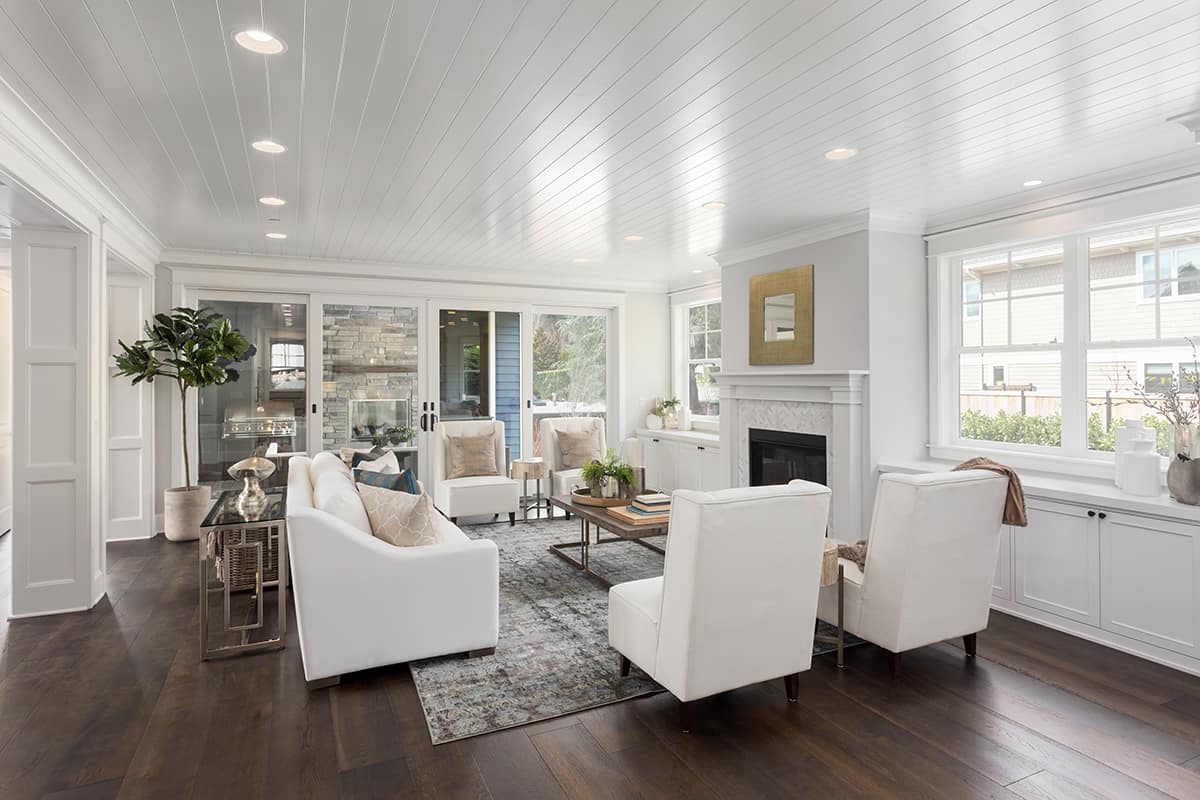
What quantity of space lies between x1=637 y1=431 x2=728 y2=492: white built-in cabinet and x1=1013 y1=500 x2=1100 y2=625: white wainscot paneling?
2.47 m

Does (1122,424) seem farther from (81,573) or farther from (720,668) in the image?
(81,573)

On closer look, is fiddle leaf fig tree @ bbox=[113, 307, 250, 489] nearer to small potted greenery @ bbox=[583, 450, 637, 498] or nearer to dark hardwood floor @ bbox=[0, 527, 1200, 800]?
dark hardwood floor @ bbox=[0, 527, 1200, 800]

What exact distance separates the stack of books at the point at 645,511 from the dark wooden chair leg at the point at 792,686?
53.2 inches

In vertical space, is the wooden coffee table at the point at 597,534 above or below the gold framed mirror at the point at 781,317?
below

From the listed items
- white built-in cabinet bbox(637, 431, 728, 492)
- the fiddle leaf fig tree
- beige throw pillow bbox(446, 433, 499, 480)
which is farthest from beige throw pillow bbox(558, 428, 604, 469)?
the fiddle leaf fig tree

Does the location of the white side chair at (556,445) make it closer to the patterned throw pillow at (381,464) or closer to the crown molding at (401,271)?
the crown molding at (401,271)

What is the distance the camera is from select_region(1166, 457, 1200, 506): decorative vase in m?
3.14

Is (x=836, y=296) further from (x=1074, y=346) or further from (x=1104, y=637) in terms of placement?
(x=1104, y=637)

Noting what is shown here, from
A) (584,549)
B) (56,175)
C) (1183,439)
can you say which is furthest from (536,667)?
(56,175)

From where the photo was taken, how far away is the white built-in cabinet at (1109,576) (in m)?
3.11

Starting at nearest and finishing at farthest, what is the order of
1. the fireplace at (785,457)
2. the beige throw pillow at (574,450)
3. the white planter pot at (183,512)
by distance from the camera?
the fireplace at (785,457) < the white planter pot at (183,512) < the beige throw pillow at (574,450)

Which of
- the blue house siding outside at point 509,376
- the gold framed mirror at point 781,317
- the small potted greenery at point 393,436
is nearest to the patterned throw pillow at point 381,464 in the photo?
the small potted greenery at point 393,436

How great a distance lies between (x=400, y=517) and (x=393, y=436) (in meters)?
3.70

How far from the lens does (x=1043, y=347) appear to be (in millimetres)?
4164
